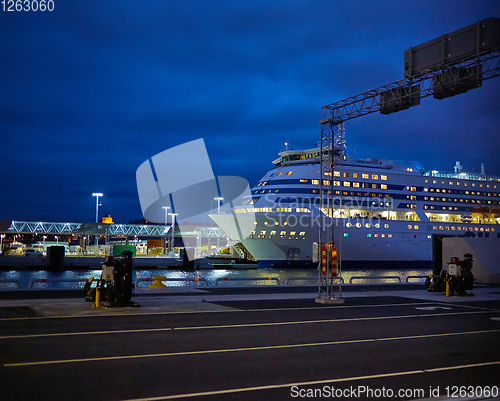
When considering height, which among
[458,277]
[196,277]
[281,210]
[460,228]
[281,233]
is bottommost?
[196,277]

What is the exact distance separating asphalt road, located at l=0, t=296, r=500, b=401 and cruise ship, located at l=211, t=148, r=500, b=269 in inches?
1271

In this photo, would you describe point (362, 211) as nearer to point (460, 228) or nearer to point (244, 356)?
point (460, 228)

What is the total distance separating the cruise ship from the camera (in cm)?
4834

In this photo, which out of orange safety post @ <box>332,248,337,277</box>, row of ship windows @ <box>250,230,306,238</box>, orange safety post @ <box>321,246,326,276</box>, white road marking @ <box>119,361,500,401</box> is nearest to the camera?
white road marking @ <box>119,361,500,401</box>

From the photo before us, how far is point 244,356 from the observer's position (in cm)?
845

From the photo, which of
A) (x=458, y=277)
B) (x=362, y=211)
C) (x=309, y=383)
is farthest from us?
(x=362, y=211)

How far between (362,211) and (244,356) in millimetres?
46460

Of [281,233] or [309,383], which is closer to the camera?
[309,383]

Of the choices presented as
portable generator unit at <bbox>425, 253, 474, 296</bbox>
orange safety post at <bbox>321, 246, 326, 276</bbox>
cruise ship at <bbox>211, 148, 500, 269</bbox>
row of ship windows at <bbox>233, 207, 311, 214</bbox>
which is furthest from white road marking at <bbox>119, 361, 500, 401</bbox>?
row of ship windows at <bbox>233, 207, 311, 214</bbox>

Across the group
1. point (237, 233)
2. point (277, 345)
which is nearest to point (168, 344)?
point (277, 345)

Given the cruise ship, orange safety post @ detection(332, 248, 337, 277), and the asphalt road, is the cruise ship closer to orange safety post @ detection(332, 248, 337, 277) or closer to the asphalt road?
orange safety post @ detection(332, 248, 337, 277)

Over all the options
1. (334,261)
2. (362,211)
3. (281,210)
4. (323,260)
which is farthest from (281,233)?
(334,261)

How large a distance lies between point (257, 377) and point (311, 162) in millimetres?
45948

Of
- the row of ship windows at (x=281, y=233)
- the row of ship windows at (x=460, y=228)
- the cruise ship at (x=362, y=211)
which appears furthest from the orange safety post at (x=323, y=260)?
the row of ship windows at (x=460, y=228)
